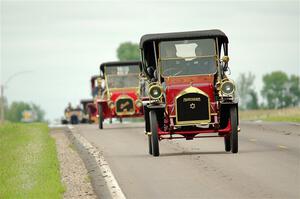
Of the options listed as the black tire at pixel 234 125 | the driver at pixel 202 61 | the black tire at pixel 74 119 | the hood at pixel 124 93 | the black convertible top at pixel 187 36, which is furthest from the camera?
the black tire at pixel 74 119

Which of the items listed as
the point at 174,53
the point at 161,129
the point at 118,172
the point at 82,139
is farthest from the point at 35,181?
the point at 82,139

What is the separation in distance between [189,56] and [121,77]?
811 inches

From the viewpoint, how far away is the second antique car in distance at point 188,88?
78.4 feet

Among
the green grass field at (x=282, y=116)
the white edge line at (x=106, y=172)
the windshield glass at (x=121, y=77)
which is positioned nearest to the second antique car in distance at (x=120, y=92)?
the windshield glass at (x=121, y=77)

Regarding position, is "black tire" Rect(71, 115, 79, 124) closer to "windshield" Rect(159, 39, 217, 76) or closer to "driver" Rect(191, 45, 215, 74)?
"windshield" Rect(159, 39, 217, 76)

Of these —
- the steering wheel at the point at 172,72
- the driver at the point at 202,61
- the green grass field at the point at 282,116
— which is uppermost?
the driver at the point at 202,61

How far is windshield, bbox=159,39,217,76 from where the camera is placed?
82.8 feet

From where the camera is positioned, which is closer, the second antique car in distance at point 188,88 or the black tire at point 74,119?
the second antique car in distance at point 188,88

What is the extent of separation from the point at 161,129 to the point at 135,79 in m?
21.6

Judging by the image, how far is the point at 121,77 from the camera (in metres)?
45.8

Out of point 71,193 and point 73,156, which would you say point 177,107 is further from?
point 71,193

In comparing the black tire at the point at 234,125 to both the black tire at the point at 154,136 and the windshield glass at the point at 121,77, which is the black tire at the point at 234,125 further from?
the windshield glass at the point at 121,77

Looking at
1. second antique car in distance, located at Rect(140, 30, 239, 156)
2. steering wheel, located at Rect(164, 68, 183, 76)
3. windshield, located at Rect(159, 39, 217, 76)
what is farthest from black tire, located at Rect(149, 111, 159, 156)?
windshield, located at Rect(159, 39, 217, 76)

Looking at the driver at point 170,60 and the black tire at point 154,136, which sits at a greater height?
the driver at point 170,60
